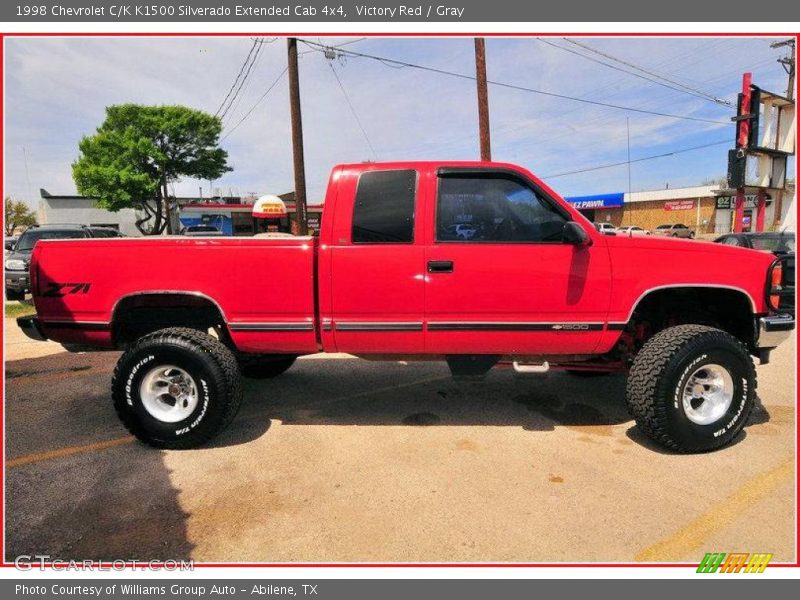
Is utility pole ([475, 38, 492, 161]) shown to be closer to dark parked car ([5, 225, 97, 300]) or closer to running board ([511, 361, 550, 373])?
running board ([511, 361, 550, 373])

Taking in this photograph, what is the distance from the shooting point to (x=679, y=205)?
4519 centimetres

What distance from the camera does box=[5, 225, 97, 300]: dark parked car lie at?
10.4m

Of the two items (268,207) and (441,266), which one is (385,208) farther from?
(268,207)

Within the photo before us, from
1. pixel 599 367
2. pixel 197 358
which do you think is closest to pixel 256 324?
pixel 197 358

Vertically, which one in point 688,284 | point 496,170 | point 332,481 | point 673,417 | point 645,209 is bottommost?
point 332,481

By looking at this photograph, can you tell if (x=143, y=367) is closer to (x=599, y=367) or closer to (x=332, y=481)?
(x=332, y=481)

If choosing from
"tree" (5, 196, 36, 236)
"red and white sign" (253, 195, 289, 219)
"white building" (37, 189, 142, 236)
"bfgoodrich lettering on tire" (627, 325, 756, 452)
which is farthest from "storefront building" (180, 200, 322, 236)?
"bfgoodrich lettering on tire" (627, 325, 756, 452)

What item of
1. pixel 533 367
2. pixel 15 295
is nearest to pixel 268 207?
pixel 15 295

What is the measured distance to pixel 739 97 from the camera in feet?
73.9

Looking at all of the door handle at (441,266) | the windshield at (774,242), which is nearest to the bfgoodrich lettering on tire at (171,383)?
the door handle at (441,266)

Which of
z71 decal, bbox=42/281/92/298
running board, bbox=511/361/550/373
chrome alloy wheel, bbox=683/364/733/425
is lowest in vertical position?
chrome alloy wheel, bbox=683/364/733/425

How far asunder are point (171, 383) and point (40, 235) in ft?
36.2

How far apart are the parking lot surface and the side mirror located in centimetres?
159

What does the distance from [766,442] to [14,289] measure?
46.1 ft
